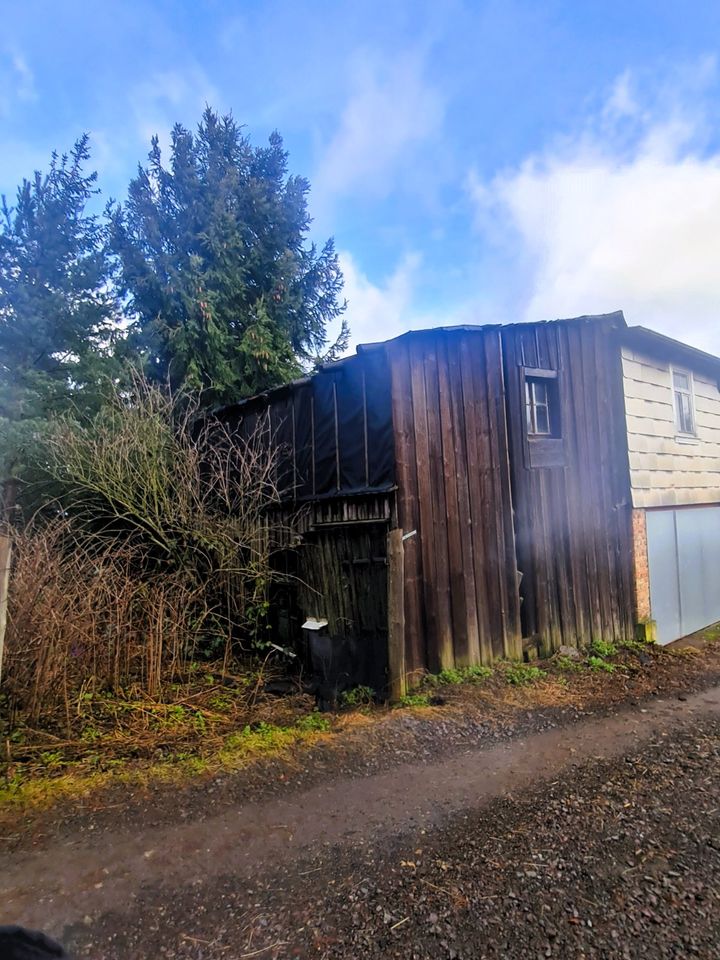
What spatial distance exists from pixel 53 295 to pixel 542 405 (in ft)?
39.8

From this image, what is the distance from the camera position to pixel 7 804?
393cm

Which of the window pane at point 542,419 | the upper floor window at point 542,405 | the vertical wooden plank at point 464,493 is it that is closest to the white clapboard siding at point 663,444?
the upper floor window at point 542,405

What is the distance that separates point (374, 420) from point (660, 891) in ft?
17.6

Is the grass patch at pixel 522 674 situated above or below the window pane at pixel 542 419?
below

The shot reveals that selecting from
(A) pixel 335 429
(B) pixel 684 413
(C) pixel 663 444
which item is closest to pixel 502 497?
(A) pixel 335 429

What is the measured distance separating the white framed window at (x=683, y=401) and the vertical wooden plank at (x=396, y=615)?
23.2 feet

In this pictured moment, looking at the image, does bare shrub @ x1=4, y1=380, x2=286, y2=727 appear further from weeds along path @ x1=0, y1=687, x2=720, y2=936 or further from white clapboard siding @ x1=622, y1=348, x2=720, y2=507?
white clapboard siding @ x1=622, y1=348, x2=720, y2=507

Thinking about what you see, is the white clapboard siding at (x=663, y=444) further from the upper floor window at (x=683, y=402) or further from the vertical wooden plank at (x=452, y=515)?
the vertical wooden plank at (x=452, y=515)

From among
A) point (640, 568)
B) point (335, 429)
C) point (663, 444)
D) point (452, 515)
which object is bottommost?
point (640, 568)

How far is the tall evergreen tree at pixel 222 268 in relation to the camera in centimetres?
1524

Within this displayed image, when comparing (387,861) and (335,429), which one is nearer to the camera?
(387,861)

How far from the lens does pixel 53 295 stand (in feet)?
43.4

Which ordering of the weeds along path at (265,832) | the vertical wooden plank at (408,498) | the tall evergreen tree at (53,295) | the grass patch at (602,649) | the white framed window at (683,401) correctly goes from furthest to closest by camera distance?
the tall evergreen tree at (53,295), the white framed window at (683,401), the grass patch at (602,649), the vertical wooden plank at (408,498), the weeds along path at (265,832)

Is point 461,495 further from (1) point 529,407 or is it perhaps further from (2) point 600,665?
(2) point 600,665
